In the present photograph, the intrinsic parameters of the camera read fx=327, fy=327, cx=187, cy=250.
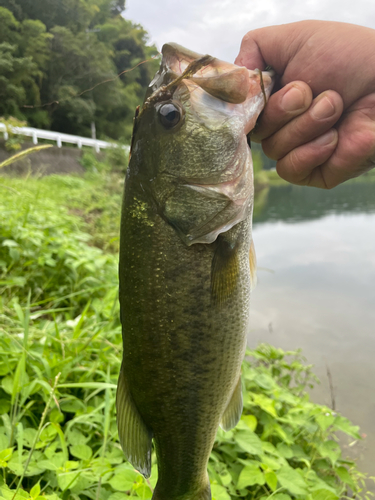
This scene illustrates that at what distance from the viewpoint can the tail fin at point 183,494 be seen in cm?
136

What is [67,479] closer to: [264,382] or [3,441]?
[3,441]

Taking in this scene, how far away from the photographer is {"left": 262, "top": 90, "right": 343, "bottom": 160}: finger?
1.42 meters

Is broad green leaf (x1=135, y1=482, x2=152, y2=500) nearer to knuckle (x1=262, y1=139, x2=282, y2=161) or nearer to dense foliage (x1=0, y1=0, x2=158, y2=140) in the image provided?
knuckle (x1=262, y1=139, x2=282, y2=161)

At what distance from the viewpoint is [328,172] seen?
5.54 feet

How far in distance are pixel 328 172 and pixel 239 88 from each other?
28.9 inches

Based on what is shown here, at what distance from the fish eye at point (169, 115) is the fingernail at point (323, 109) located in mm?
610

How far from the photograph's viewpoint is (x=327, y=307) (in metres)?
6.19

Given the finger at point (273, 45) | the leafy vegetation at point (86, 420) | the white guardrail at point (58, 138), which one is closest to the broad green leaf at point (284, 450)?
the leafy vegetation at point (86, 420)

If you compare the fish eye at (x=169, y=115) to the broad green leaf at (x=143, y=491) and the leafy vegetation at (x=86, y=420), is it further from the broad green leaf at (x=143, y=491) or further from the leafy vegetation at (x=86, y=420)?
the broad green leaf at (x=143, y=491)

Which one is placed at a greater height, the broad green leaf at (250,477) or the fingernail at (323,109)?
the fingernail at (323,109)

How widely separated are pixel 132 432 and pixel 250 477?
788 mm

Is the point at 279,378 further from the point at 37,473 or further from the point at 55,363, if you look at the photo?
the point at 37,473

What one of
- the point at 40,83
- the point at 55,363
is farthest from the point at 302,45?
the point at 40,83

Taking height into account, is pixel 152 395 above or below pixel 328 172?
below
